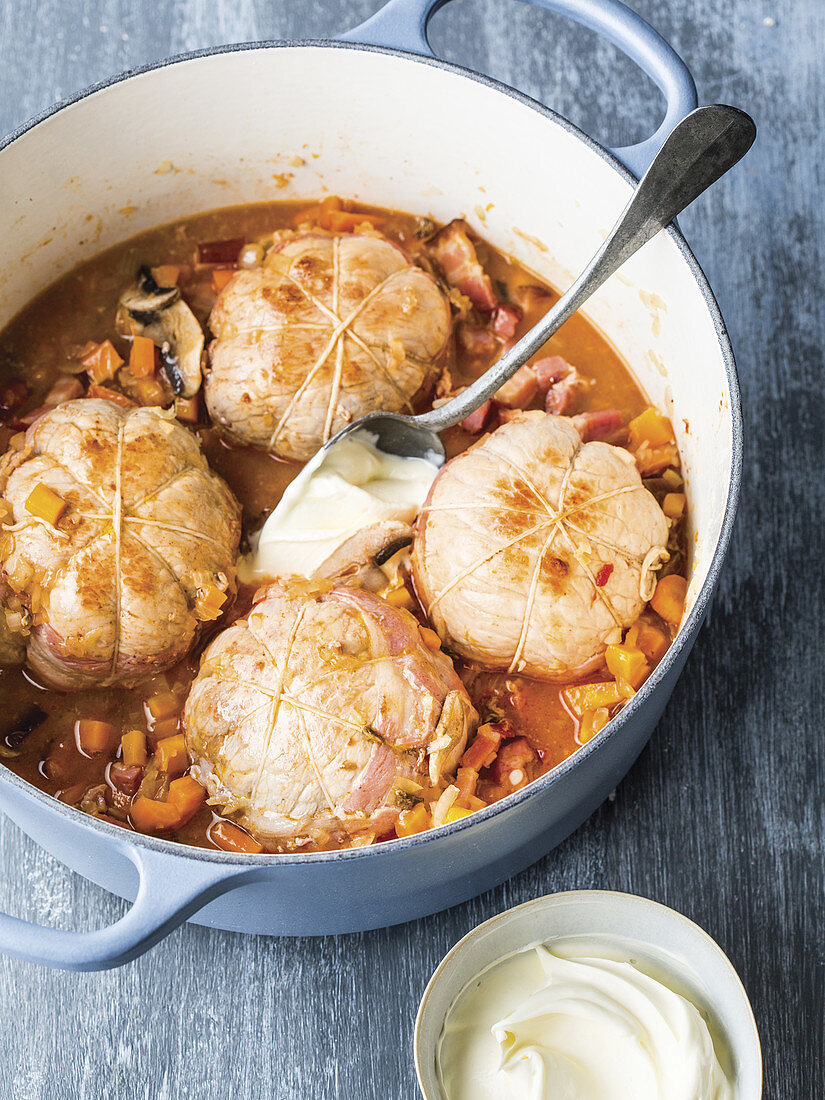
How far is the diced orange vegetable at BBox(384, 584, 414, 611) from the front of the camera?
2.94 meters

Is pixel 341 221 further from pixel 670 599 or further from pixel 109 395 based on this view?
pixel 670 599

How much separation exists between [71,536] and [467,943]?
50.1 inches

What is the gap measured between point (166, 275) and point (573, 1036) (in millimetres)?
2311

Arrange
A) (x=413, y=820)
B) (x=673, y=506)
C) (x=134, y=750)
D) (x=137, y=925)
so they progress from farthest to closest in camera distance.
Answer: (x=673, y=506) → (x=134, y=750) → (x=413, y=820) → (x=137, y=925)

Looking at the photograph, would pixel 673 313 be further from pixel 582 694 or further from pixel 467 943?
pixel 467 943

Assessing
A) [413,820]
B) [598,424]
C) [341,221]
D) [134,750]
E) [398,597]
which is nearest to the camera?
[413,820]

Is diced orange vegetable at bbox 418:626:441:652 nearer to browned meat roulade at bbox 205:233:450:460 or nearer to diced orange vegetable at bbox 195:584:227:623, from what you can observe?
diced orange vegetable at bbox 195:584:227:623

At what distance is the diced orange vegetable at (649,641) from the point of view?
2.88m

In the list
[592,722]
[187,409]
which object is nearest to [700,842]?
[592,722]

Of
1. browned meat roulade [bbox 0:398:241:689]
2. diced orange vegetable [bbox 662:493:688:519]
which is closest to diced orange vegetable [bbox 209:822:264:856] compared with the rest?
browned meat roulade [bbox 0:398:241:689]

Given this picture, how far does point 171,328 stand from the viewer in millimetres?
3275

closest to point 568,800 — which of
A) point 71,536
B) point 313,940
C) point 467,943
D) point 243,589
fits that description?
point 467,943

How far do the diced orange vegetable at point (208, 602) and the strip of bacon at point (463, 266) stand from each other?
118cm

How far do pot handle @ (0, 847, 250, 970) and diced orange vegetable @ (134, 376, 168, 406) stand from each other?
4.57 ft
